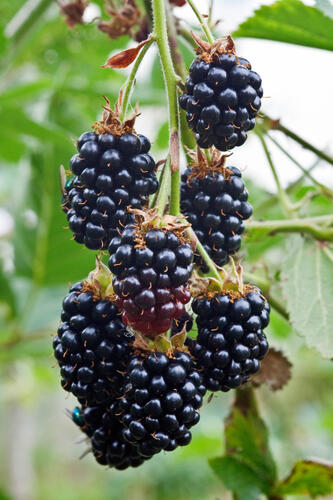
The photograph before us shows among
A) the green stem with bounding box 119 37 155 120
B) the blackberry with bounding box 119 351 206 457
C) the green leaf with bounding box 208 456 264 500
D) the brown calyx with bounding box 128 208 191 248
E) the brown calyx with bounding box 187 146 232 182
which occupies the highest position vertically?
the green stem with bounding box 119 37 155 120

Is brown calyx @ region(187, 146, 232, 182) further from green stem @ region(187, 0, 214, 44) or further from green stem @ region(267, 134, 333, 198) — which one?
green stem @ region(267, 134, 333, 198)

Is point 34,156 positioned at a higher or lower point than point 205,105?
higher

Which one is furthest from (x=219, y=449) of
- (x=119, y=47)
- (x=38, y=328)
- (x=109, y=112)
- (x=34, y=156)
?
(x=109, y=112)

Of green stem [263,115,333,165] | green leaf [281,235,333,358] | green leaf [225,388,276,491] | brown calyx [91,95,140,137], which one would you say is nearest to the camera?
brown calyx [91,95,140,137]

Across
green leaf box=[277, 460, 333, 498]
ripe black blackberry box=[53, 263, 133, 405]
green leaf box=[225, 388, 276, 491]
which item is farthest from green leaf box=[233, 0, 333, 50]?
green leaf box=[277, 460, 333, 498]

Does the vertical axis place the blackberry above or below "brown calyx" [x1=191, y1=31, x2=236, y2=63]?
below

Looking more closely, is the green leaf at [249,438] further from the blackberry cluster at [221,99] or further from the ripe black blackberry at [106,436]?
the blackberry cluster at [221,99]

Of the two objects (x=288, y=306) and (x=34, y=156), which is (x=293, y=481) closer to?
(x=288, y=306)
